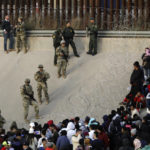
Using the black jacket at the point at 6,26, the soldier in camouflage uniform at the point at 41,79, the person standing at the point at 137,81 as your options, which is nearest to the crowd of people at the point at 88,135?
the person standing at the point at 137,81

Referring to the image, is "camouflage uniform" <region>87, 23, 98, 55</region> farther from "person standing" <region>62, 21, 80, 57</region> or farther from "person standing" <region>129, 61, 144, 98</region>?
"person standing" <region>129, 61, 144, 98</region>

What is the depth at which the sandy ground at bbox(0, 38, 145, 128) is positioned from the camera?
24750mm

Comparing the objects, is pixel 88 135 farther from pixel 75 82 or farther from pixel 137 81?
pixel 75 82

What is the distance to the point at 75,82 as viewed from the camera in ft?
86.3

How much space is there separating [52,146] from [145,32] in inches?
442

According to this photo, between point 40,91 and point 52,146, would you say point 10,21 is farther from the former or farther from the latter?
point 52,146

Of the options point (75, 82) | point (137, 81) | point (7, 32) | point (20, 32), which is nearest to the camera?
point (137, 81)

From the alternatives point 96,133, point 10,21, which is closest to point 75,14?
point 10,21

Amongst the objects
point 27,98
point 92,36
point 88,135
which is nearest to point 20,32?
point 92,36

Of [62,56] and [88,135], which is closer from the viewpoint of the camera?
[88,135]

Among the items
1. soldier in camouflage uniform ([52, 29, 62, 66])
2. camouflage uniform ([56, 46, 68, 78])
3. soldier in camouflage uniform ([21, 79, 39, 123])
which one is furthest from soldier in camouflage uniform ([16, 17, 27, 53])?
soldier in camouflage uniform ([21, 79, 39, 123])

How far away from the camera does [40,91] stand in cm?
2489

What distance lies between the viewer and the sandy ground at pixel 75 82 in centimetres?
2475

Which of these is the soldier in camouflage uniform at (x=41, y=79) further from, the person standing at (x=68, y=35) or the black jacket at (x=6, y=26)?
the black jacket at (x=6, y=26)
